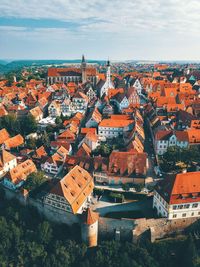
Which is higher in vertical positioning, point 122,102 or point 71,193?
point 122,102

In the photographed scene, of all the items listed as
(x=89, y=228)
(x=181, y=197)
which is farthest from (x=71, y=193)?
(x=181, y=197)

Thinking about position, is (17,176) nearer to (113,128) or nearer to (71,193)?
(71,193)

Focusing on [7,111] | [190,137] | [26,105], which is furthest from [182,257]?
[26,105]

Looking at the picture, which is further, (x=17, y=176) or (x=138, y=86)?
(x=138, y=86)

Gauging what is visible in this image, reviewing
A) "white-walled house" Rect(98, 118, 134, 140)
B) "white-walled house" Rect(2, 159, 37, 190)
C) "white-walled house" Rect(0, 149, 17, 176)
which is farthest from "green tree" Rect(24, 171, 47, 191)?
"white-walled house" Rect(98, 118, 134, 140)

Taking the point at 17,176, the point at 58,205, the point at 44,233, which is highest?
the point at 17,176

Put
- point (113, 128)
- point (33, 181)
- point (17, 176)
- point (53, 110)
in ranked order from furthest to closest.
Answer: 1. point (53, 110)
2. point (113, 128)
3. point (17, 176)
4. point (33, 181)

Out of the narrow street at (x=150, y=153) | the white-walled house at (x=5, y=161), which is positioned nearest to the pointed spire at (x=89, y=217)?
the narrow street at (x=150, y=153)

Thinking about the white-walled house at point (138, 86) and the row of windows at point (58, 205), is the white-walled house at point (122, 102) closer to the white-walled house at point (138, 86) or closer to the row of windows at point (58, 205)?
the white-walled house at point (138, 86)
